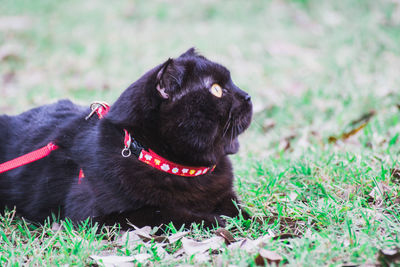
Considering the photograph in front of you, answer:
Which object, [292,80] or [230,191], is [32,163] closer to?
[230,191]

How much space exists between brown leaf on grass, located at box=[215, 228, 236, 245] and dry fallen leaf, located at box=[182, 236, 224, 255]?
0.11 feet

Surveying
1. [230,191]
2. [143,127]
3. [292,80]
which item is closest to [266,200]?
[230,191]

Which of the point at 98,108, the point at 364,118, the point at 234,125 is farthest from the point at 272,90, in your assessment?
the point at 98,108

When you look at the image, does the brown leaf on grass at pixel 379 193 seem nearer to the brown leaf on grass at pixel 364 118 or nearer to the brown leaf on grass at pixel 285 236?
the brown leaf on grass at pixel 285 236

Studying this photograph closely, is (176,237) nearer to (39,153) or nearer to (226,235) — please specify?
(226,235)

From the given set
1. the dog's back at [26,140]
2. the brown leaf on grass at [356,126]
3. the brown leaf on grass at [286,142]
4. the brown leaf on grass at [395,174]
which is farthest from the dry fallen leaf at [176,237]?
the brown leaf on grass at [356,126]

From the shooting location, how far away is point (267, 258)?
1.53 meters

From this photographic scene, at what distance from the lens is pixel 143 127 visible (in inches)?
79.0

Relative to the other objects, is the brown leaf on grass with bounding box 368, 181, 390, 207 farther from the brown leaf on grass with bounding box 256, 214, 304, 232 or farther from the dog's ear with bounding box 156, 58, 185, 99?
the dog's ear with bounding box 156, 58, 185, 99

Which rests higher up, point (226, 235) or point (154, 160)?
point (154, 160)

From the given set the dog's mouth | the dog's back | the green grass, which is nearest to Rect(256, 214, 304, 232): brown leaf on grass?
the green grass

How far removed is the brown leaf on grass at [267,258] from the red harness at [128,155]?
0.66 metres

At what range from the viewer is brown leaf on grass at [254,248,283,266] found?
5.02 feet

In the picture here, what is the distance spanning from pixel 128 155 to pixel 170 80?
43 centimetres
